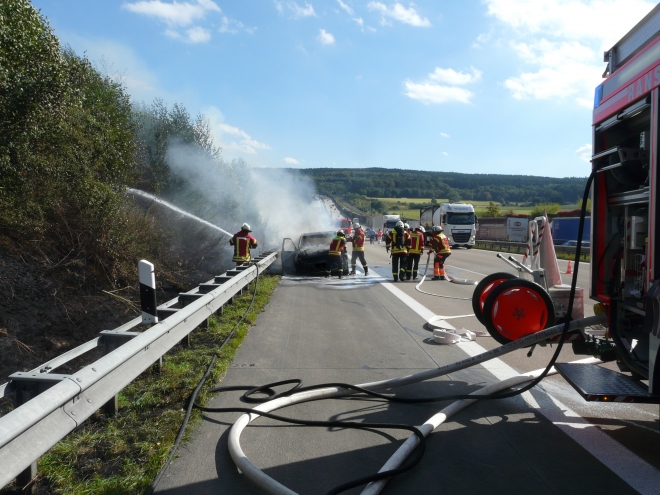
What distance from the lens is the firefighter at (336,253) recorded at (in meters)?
15.8

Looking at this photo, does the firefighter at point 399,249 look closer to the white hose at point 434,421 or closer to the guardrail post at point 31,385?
the white hose at point 434,421

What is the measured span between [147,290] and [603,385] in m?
3.82

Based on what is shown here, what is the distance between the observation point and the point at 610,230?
188 inches

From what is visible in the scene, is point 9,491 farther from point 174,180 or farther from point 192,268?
point 174,180

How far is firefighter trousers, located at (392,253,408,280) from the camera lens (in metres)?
15.6

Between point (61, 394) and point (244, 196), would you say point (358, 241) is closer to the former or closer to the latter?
point (244, 196)

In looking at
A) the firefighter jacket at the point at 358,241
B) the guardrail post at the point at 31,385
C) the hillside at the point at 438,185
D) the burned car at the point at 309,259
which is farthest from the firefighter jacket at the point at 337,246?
the hillside at the point at 438,185

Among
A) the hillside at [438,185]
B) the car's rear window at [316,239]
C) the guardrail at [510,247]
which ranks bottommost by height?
the guardrail at [510,247]

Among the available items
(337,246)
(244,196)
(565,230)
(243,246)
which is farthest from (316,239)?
(565,230)

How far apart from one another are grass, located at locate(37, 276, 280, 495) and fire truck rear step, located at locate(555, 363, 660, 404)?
117 inches

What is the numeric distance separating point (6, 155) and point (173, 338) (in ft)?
19.7

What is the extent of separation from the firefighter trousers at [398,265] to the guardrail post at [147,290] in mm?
11088

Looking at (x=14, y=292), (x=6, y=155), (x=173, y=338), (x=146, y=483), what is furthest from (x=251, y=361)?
(x=6, y=155)

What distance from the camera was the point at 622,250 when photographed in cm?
466
